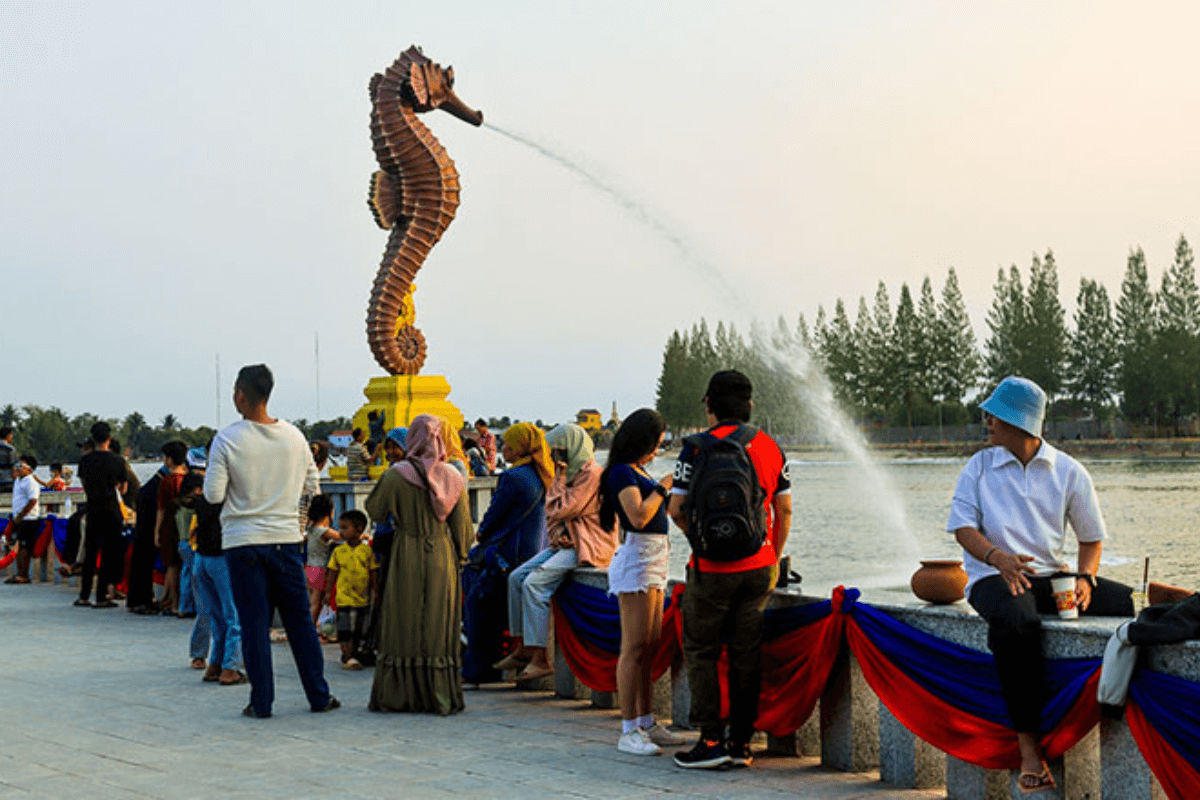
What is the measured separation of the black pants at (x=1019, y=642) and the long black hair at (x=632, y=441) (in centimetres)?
194

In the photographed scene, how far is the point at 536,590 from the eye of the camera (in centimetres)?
830

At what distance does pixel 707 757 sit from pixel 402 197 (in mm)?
13343

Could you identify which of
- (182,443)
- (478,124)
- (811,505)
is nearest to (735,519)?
(182,443)

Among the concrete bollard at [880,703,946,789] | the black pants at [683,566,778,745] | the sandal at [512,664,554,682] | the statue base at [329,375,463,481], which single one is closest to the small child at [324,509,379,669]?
the sandal at [512,664,554,682]

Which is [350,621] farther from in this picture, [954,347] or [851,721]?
[954,347]

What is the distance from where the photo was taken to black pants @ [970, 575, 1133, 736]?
522 cm

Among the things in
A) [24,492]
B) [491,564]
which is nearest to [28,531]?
[24,492]

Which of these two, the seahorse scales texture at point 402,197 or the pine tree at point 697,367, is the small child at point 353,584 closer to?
the seahorse scales texture at point 402,197

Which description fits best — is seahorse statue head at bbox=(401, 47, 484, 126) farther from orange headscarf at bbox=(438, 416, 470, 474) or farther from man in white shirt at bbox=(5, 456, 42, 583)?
orange headscarf at bbox=(438, 416, 470, 474)

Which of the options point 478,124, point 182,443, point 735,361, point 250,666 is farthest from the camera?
point 735,361

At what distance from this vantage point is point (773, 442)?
6.26 m

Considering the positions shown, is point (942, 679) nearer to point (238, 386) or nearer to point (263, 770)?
point (263, 770)

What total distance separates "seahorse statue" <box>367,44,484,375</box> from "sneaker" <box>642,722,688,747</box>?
1198 centimetres

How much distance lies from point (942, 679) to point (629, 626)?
1682 millimetres
